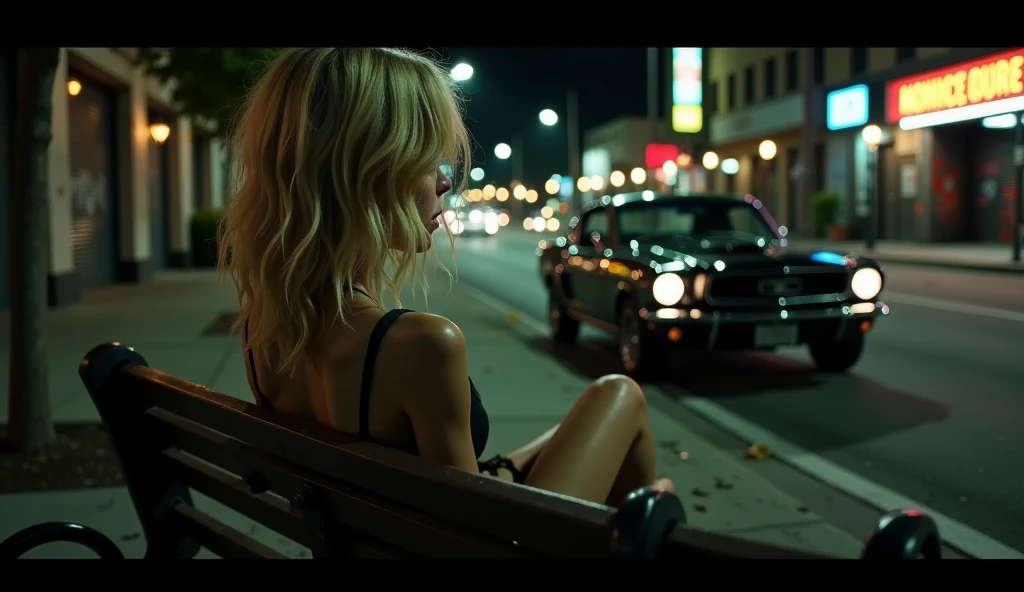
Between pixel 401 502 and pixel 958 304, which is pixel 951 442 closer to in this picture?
pixel 401 502

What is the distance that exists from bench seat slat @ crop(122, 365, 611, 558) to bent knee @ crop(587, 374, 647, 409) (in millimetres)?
831

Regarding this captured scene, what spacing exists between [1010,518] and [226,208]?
4.10 m

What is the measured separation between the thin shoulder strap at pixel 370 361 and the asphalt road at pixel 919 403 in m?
3.61

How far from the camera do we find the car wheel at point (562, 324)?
1100cm

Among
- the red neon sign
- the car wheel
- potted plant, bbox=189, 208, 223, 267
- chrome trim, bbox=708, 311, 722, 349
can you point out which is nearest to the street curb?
the car wheel

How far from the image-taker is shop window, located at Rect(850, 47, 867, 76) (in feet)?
111

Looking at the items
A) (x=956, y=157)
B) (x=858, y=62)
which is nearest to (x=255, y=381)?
(x=956, y=157)

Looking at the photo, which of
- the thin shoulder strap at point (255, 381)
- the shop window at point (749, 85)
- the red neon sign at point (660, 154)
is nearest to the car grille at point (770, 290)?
the thin shoulder strap at point (255, 381)

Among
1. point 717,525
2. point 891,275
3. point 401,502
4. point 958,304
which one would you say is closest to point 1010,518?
point 717,525

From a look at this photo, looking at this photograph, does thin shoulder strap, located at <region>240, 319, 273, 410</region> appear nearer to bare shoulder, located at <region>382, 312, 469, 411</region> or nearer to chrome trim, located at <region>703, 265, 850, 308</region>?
bare shoulder, located at <region>382, 312, 469, 411</region>

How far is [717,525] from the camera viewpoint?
4.60 metres

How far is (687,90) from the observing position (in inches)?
1588

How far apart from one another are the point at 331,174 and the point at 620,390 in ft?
3.26

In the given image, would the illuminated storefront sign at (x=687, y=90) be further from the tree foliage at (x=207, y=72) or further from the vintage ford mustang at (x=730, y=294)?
the vintage ford mustang at (x=730, y=294)
